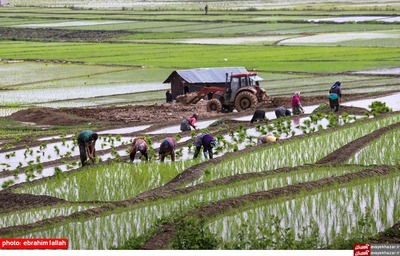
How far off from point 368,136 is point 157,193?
5.38m

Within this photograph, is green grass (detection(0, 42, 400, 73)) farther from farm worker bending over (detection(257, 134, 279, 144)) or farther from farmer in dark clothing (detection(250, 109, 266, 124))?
farm worker bending over (detection(257, 134, 279, 144))

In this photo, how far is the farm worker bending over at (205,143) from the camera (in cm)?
1526

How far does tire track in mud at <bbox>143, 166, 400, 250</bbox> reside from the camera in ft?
31.4

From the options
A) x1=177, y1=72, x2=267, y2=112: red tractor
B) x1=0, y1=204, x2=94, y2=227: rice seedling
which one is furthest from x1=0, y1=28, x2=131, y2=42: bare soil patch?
x1=0, y1=204, x2=94, y2=227: rice seedling

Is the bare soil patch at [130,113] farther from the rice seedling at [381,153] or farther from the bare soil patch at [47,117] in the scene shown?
the rice seedling at [381,153]

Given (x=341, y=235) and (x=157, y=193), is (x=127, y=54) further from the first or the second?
(x=341, y=235)

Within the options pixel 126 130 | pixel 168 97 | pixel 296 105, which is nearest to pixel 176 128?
pixel 126 130

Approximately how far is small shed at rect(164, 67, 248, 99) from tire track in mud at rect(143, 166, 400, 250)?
15034 millimetres

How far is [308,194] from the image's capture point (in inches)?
457

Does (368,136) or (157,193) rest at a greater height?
(368,136)

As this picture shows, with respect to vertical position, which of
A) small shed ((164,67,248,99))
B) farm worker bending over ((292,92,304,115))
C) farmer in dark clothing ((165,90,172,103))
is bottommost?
farm worker bending over ((292,92,304,115))

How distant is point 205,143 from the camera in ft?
50.4

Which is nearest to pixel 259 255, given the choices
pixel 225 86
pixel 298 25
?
pixel 225 86

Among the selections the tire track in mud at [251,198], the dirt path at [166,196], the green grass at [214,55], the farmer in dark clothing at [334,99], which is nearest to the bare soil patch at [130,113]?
the farmer in dark clothing at [334,99]
